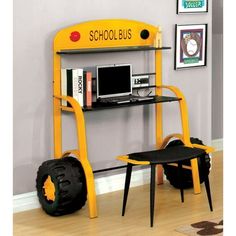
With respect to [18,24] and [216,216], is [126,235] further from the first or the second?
[18,24]

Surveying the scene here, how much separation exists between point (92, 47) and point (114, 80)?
0.29 metres

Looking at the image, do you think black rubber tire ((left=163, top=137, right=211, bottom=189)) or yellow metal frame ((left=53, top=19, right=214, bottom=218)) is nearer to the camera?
yellow metal frame ((left=53, top=19, right=214, bottom=218))

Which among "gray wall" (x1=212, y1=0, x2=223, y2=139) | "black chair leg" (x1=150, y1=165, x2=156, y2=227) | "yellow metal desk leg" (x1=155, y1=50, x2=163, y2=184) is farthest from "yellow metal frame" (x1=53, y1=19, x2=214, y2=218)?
"gray wall" (x1=212, y1=0, x2=223, y2=139)

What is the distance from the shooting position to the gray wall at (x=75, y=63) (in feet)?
12.4

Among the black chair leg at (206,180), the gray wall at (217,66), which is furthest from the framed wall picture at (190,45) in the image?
the black chair leg at (206,180)

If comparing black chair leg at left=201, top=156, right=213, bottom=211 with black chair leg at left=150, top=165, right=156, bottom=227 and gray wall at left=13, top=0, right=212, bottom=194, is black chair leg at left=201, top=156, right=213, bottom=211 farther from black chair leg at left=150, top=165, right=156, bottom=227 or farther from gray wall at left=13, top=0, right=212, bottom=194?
gray wall at left=13, top=0, right=212, bottom=194

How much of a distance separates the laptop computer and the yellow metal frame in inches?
7.7

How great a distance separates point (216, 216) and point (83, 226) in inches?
35.3

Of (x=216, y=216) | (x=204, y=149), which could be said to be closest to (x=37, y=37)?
(x=204, y=149)

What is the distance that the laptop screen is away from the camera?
3994 mm

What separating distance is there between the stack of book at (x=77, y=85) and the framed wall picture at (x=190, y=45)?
110cm

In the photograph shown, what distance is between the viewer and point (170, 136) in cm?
437

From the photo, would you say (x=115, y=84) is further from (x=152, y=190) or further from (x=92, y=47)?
(x=152, y=190)

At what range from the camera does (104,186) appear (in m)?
4.31
